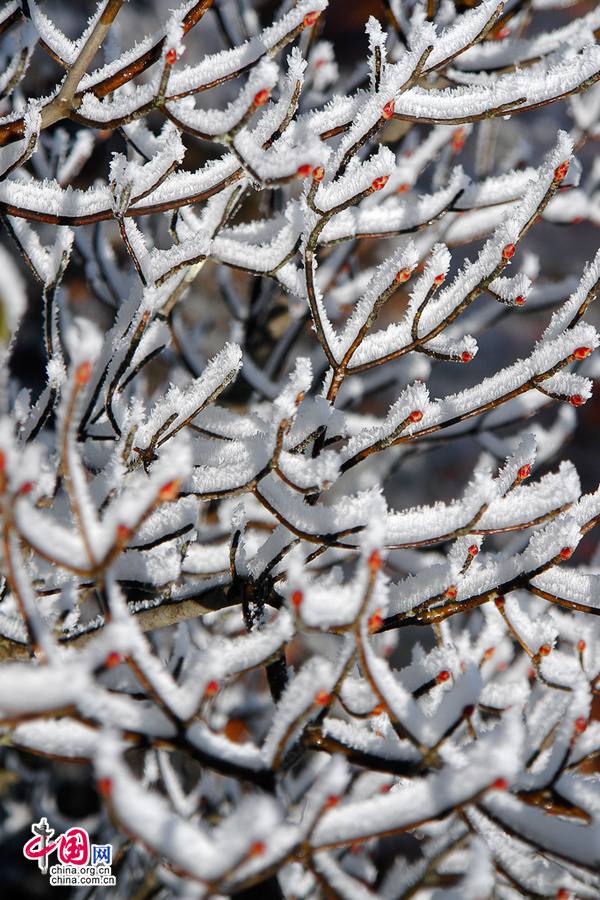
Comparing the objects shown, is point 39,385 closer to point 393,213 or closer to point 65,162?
point 65,162

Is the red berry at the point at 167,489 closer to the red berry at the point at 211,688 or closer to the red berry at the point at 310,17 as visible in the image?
the red berry at the point at 211,688

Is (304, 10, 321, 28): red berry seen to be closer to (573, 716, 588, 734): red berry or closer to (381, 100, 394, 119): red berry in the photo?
(381, 100, 394, 119): red berry

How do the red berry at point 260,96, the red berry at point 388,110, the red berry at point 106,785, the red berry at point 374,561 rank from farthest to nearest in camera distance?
the red berry at point 388,110 < the red berry at point 260,96 < the red berry at point 374,561 < the red berry at point 106,785

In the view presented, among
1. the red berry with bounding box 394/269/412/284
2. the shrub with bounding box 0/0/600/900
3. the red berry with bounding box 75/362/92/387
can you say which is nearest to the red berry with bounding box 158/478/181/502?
the shrub with bounding box 0/0/600/900

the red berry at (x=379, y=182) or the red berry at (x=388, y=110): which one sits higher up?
the red berry at (x=388, y=110)

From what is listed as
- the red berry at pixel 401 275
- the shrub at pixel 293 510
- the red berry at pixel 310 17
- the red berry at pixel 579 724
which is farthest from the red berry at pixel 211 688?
the red berry at pixel 310 17

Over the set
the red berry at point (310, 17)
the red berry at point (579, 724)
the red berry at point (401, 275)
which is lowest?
the red berry at point (579, 724)

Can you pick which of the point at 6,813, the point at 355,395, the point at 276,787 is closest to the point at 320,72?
the point at 355,395
